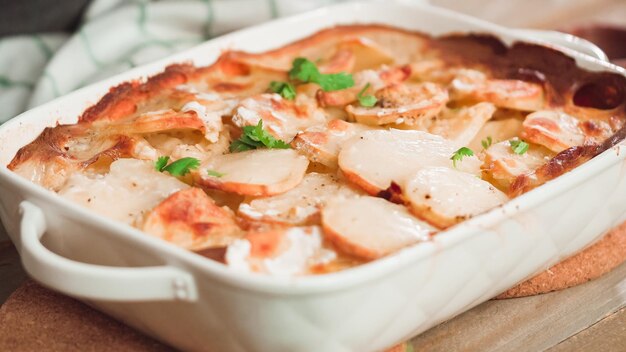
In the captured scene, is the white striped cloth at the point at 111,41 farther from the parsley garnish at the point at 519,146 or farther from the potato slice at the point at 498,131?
the parsley garnish at the point at 519,146

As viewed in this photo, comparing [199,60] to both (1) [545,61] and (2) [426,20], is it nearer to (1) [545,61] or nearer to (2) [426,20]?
(2) [426,20]

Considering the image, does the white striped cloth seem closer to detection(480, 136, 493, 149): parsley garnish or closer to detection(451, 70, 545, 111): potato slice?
detection(451, 70, 545, 111): potato slice

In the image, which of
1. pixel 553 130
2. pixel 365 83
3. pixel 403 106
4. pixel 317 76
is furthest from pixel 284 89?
pixel 553 130

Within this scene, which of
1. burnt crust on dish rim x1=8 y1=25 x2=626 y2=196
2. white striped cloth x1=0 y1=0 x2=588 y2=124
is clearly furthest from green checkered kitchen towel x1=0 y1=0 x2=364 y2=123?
burnt crust on dish rim x1=8 y1=25 x2=626 y2=196

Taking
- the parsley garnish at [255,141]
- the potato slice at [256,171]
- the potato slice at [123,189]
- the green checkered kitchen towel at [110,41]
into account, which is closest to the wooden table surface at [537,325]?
the potato slice at [123,189]

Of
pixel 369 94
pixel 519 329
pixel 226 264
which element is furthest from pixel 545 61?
pixel 226 264

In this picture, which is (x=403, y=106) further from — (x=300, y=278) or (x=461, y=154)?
→ (x=300, y=278)
